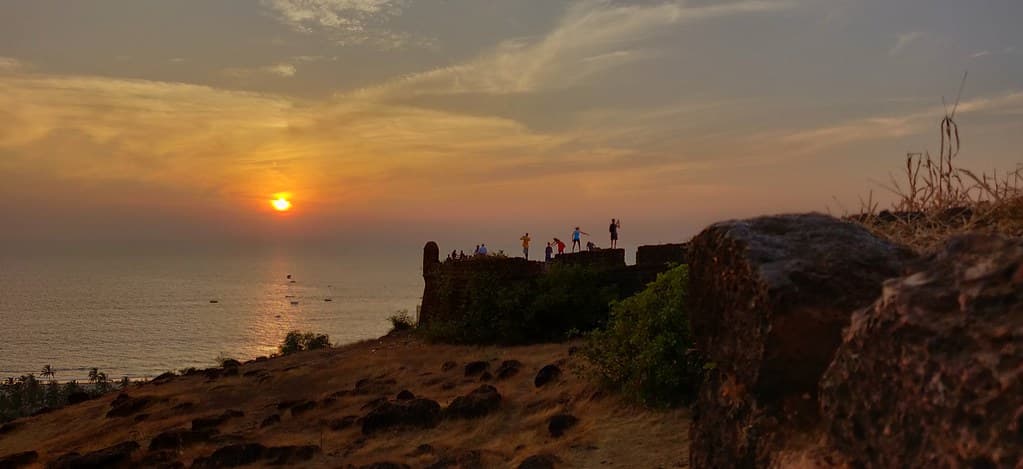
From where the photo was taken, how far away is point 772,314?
3834mm

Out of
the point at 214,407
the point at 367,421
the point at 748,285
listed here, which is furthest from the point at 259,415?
the point at 748,285

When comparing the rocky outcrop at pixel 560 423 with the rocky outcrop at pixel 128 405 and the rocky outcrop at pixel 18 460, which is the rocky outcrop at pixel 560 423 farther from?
the rocky outcrop at pixel 128 405

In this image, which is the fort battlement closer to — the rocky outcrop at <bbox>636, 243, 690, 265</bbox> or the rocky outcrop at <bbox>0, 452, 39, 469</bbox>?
the rocky outcrop at <bbox>636, 243, 690, 265</bbox>

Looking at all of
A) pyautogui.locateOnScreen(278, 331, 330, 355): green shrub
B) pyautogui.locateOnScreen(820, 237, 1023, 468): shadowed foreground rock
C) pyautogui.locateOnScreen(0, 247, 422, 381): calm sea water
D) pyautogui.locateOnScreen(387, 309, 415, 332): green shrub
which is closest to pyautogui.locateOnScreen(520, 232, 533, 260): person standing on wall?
pyautogui.locateOnScreen(387, 309, 415, 332): green shrub

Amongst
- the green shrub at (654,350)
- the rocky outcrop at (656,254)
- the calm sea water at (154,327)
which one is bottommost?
the calm sea water at (154,327)

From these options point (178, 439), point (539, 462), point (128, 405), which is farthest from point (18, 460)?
point (539, 462)

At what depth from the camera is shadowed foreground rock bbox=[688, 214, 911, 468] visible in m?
3.75

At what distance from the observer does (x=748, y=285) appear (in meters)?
4.16

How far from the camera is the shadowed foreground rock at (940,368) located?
7.44 ft

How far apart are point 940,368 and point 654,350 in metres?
8.31

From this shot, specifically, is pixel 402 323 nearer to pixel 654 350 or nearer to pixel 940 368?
pixel 654 350

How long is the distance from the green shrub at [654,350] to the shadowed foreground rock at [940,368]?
6.99 metres

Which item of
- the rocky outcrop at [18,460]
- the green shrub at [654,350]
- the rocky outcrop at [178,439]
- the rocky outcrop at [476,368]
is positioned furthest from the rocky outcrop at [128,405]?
the green shrub at [654,350]

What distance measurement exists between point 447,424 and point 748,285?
30.4ft
